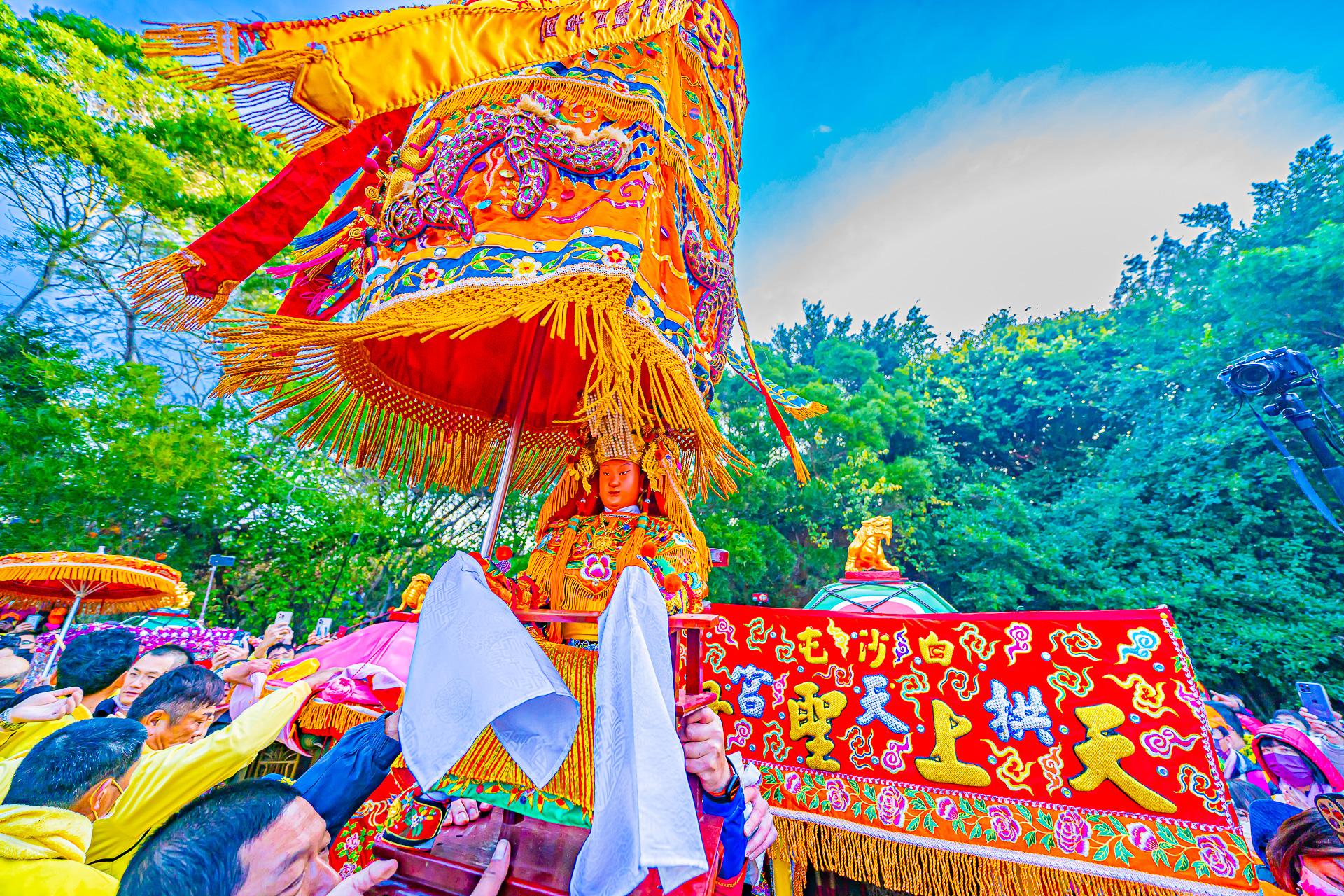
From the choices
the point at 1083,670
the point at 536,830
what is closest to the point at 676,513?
the point at 536,830

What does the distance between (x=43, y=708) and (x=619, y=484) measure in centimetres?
303

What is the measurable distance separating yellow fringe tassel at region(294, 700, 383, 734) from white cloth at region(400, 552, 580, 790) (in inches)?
136

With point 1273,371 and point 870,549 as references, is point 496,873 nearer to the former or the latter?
point 870,549

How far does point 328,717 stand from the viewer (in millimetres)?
4266

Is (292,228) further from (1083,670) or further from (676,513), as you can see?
(1083,670)

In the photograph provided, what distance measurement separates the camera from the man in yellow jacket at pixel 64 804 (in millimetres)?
1274

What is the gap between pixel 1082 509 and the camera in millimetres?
12898

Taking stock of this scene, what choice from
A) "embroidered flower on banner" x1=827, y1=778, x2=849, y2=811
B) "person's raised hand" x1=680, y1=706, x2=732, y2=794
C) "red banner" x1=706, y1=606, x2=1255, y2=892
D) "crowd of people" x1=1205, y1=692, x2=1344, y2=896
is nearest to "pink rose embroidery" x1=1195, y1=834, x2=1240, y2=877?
"red banner" x1=706, y1=606, x2=1255, y2=892

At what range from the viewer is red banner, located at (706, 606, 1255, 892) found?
7.48ft

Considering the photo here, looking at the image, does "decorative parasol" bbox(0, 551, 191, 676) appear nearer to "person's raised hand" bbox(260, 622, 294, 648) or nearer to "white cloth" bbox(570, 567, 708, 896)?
"person's raised hand" bbox(260, 622, 294, 648)

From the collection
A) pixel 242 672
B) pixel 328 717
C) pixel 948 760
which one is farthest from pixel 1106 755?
pixel 328 717

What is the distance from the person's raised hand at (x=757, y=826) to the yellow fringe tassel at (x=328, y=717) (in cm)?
346

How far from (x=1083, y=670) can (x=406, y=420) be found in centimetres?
363

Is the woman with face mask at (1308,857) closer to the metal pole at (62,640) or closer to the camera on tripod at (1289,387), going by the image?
the camera on tripod at (1289,387)
